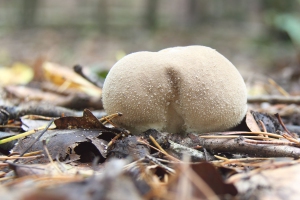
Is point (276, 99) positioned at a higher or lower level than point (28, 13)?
lower

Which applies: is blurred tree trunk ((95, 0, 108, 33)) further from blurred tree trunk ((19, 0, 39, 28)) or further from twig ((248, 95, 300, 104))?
twig ((248, 95, 300, 104))

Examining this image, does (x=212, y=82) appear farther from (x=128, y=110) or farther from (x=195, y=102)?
(x=128, y=110)

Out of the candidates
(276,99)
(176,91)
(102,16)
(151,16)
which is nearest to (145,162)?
(176,91)

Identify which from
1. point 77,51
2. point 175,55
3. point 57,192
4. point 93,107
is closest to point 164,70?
point 175,55

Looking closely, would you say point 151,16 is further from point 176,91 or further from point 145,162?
point 145,162

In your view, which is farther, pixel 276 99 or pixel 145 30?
pixel 145 30

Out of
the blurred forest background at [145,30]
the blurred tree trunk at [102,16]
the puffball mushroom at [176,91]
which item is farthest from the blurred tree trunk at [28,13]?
the puffball mushroom at [176,91]

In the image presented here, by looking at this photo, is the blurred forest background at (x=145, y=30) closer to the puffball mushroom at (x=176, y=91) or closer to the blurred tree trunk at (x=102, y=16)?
the blurred tree trunk at (x=102, y=16)

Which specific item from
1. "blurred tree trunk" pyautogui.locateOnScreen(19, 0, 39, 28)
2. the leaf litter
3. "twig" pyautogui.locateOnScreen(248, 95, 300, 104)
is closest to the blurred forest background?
"blurred tree trunk" pyautogui.locateOnScreen(19, 0, 39, 28)
